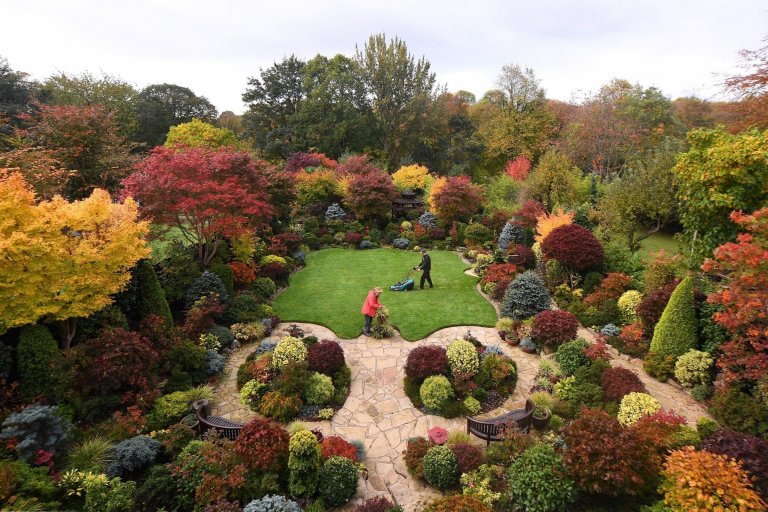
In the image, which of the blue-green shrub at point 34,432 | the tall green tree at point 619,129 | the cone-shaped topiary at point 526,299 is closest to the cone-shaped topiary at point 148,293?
the blue-green shrub at point 34,432

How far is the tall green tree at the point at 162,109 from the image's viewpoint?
41188mm

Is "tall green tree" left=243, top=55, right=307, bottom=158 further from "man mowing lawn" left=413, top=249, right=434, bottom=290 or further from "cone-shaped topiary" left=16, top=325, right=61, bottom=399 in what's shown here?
"cone-shaped topiary" left=16, top=325, right=61, bottom=399

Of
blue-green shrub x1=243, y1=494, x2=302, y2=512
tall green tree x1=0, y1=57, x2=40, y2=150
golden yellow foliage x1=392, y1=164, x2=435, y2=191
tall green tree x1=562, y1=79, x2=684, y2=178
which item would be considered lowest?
blue-green shrub x1=243, y1=494, x2=302, y2=512

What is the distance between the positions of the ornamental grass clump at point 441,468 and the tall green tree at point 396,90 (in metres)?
33.4

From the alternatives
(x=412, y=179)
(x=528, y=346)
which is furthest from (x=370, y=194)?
(x=528, y=346)

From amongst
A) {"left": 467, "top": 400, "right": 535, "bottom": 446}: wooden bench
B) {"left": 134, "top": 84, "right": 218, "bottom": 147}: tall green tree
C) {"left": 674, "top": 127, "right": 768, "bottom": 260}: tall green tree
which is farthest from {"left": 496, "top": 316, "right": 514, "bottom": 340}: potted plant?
{"left": 134, "top": 84, "right": 218, "bottom": 147}: tall green tree

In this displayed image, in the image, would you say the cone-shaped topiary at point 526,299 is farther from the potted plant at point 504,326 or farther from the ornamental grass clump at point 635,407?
the ornamental grass clump at point 635,407

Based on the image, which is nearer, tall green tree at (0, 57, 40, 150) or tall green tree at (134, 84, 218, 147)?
tall green tree at (0, 57, 40, 150)

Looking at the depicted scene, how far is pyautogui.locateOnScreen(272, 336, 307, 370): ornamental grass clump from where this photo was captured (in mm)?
10227

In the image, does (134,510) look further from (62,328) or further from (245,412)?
(62,328)

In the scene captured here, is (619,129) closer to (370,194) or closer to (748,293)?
(370,194)

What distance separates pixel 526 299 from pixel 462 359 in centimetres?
437

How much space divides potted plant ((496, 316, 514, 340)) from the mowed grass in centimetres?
52

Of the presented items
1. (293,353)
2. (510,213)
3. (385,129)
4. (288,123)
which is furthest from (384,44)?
(293,353)
